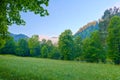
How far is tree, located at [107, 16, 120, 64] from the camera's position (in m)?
68.8

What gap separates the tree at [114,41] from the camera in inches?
2709

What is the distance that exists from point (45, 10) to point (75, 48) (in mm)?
77386

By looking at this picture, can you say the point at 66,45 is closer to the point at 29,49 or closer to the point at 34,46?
the point at 34,46

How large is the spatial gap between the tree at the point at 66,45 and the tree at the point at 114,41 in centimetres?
2450

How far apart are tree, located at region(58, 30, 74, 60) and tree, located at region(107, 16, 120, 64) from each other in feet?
80.4

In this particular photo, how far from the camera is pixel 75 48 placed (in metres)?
95.4

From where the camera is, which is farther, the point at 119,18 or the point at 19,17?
the point at 119,18

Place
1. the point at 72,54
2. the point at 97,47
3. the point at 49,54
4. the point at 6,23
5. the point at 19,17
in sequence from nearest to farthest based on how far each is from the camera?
the point at 19,17 → the point at 6,23 → the point at 97,47 → the point at 72,54 → the point at 49,54

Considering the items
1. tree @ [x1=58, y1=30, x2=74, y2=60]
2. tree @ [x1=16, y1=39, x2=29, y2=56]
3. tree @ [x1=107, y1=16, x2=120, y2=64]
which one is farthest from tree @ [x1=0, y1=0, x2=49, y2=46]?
tree @ [x1=16, y1=39, x2=29, y2=56]

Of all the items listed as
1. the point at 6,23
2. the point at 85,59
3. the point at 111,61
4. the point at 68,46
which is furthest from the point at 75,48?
the point at 6,23

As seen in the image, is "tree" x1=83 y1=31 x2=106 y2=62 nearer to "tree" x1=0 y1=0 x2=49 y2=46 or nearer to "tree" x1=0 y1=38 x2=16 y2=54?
"tree" x1=0 y1=38 x2=16 y2=54

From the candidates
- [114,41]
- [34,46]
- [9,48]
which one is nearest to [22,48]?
[34,46]

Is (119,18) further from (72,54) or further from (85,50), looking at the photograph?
(72,54)

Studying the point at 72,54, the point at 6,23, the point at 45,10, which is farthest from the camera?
the point at 72,54
